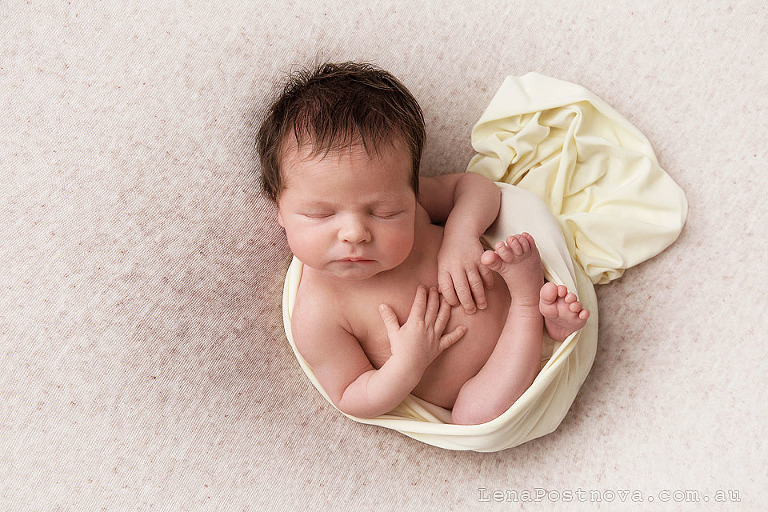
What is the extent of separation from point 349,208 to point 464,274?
260 mm

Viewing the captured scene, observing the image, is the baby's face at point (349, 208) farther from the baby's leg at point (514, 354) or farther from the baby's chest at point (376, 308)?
the baby's leg at point (514, 354)

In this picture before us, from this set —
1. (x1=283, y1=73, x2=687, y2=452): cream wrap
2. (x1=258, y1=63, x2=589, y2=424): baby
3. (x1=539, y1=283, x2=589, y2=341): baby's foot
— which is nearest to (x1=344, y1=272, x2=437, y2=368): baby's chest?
(x1=258, y1=63, x2=589, y2=424): baby

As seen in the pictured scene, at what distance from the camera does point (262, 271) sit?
1245mm

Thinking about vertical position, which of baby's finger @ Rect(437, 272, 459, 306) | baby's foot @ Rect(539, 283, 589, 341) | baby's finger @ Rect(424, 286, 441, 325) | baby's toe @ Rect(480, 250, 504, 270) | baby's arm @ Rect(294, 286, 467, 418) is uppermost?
baby's toe @ Rect(480, 250, 504, 270)

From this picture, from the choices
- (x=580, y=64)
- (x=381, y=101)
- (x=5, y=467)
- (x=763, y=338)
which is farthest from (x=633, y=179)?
(x=5, y=467)

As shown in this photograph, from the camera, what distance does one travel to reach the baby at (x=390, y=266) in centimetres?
104

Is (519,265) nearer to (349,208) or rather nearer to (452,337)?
(452,337)

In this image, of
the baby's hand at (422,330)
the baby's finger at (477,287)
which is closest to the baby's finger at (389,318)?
the baby's hand at (422,330)

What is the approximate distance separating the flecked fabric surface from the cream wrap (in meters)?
0.05

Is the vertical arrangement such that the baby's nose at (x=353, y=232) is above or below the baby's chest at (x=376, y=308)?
above

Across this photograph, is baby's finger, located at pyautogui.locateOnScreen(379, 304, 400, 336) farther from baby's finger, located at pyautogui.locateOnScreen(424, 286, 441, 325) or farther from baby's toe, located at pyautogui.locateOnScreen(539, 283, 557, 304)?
baby's toe, located at pyautogui.locateOnScreen(539, 283, 557, 304)

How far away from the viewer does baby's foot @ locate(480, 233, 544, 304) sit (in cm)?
109

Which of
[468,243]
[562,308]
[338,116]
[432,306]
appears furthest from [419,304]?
[338,116]

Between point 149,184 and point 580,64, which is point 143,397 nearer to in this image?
point 149,184
